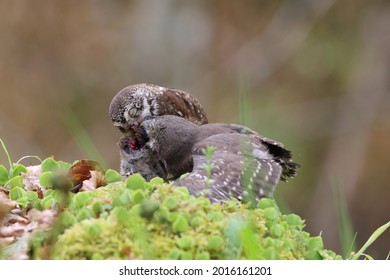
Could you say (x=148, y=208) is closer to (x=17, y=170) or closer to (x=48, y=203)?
(x=48, y=203)

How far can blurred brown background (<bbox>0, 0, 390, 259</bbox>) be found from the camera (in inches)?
466

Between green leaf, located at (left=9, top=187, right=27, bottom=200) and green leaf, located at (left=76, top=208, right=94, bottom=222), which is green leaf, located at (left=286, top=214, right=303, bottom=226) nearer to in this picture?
green leaf, located at (left=76, top=208, right=94, bottom=222)

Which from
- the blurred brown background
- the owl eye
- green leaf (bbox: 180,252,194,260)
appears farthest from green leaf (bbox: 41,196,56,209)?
the blurred brown background

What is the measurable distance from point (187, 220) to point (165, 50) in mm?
9660

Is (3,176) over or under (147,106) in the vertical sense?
under

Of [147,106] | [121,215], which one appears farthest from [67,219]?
[147,106]

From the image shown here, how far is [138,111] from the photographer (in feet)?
18.8

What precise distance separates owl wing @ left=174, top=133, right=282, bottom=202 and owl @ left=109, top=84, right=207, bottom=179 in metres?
0.70

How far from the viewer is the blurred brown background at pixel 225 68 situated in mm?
11844

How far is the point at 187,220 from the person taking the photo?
2898 mm

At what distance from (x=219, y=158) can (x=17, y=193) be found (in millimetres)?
824

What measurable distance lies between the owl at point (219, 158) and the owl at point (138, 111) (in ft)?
0.35

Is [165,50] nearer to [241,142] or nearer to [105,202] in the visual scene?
[241,142]

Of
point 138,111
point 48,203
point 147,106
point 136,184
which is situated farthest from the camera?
point 147,106
